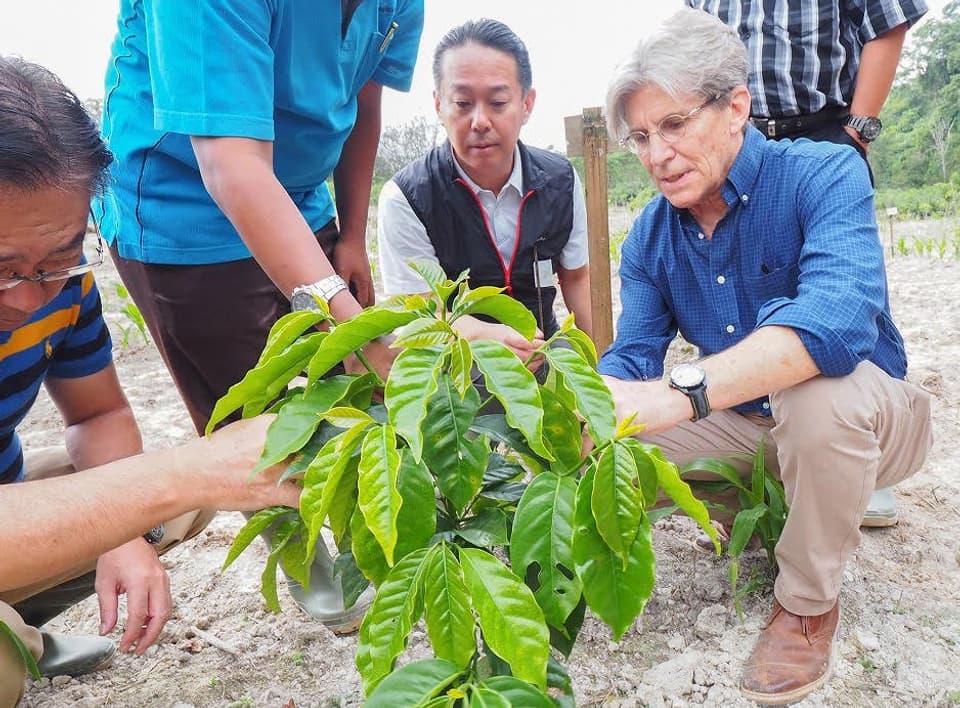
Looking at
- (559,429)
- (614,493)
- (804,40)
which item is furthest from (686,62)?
(614,493)

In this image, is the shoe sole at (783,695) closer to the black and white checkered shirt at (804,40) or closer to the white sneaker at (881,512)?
the white sneaker at (881,512)

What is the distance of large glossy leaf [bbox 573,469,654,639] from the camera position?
85 centimetres

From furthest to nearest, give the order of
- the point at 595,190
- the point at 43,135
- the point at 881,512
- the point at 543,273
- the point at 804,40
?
the point at 595,190
the point at 543,273
the point at 804,40
the point at 881,512
the point at 43,135

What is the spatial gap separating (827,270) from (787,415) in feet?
0.97

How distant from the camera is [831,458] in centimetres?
145

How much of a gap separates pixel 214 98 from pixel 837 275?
1.20 metres

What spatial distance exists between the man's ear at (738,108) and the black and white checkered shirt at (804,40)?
1.97 feet

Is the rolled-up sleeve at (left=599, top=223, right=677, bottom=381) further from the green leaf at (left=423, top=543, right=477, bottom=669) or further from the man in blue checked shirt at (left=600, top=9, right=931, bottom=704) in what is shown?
the green leaf at (left=423, top=543, right=477, bottom=669)

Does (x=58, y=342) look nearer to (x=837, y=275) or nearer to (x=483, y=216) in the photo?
(x=483, y=216)

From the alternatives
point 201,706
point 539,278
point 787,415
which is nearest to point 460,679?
point 787,415

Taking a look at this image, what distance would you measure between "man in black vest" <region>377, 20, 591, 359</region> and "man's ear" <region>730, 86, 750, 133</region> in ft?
2.41

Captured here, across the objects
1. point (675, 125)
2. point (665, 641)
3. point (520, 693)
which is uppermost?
point (675, 125)

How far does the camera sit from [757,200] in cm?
168

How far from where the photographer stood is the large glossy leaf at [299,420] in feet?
2.84
